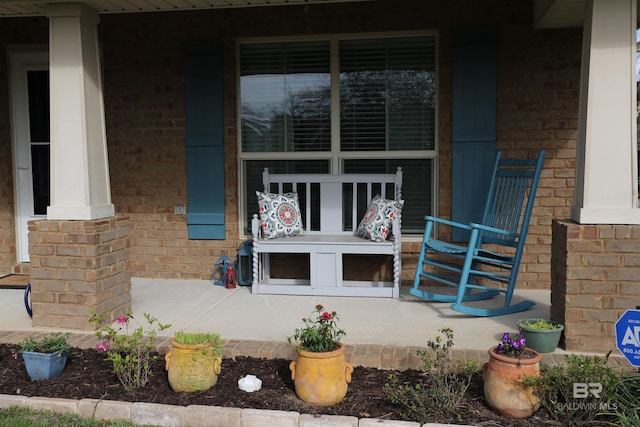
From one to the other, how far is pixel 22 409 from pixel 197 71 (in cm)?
318

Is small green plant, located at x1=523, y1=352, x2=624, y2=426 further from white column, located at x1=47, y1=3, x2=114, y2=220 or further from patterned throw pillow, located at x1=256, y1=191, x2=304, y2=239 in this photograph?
white column, located at x1=47, y1=3, x2=114, y2=220

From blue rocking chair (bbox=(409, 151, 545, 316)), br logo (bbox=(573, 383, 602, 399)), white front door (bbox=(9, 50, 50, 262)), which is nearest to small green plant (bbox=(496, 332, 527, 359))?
br logo (bbox=(573, 383, 602, 399))

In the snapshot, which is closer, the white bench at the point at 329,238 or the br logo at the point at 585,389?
the br logo at the point at 585,389

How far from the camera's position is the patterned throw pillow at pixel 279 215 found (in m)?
4.63

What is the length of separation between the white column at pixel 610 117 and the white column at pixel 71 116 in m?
2.95

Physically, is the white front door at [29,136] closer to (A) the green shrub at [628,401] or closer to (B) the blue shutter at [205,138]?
(B) the blue shutter at [205,138]

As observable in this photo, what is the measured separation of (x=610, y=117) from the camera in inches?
122

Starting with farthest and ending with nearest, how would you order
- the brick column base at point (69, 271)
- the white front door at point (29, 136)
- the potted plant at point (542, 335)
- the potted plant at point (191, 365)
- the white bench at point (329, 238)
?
the white front door at point (29, 136)
the white bench at point (329, 238)
the brick column base at point (69, 271)
the potted plant at point (542, 335)
the potted plant at point (191, 365)

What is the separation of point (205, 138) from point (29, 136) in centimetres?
178

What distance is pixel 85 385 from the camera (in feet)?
9.14

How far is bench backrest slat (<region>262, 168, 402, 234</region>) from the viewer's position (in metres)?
4.80

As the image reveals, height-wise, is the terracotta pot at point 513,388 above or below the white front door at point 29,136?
below

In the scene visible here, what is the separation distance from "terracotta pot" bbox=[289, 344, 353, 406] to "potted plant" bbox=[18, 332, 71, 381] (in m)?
1.26

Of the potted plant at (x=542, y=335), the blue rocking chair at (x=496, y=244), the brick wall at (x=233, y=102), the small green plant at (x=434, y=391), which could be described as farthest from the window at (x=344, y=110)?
the small green plant at (x=434, y=391)
